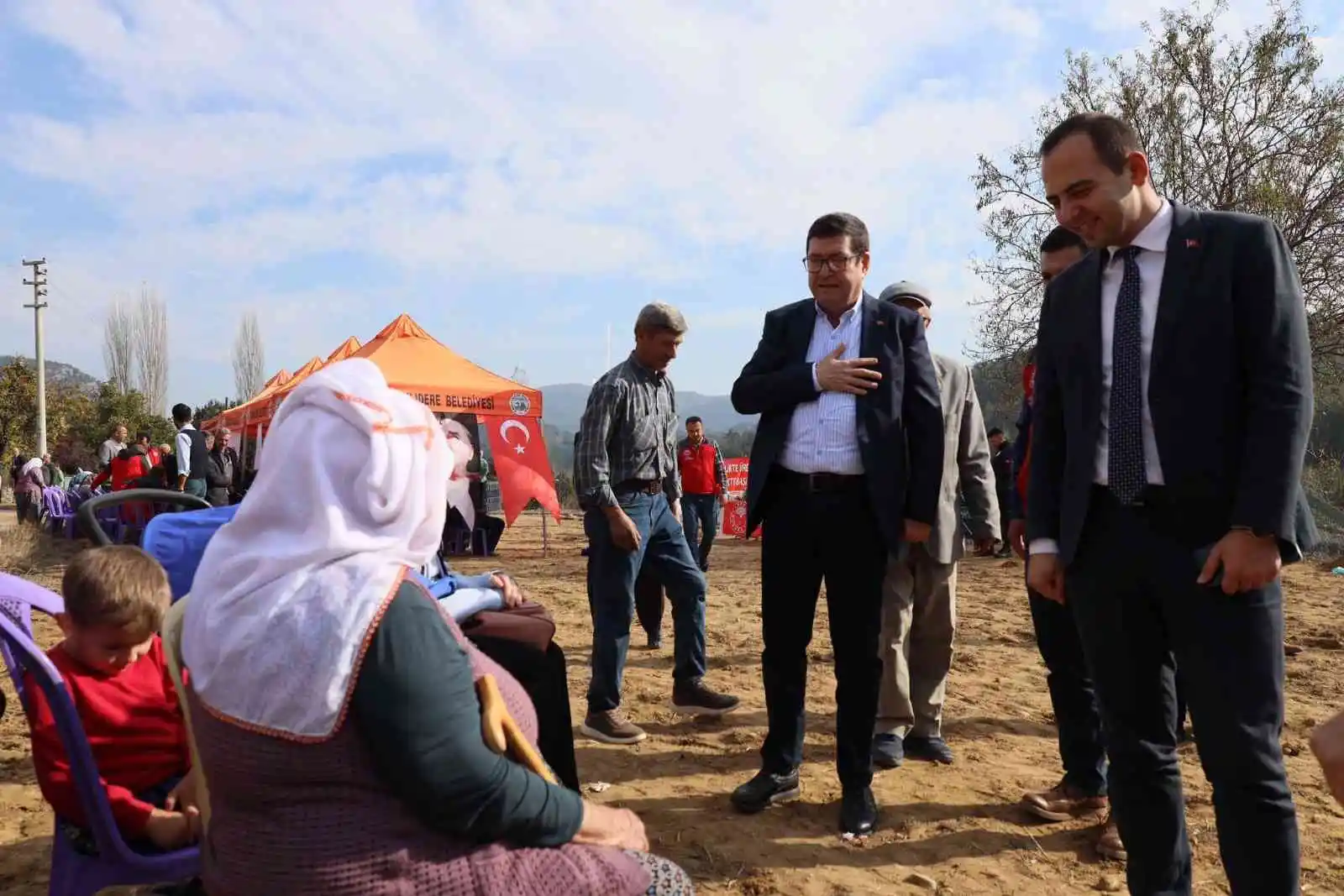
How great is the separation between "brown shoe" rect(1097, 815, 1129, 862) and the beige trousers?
0.98 metres

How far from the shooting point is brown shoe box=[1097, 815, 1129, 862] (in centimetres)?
297

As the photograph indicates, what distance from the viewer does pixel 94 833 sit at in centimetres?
202

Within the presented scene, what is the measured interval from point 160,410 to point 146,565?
58.1m

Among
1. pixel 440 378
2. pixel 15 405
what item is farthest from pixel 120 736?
pixel 15 405

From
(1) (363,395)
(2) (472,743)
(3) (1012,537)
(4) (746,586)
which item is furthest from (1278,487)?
(4) (746,586)

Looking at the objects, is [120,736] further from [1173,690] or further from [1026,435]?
[1026,435]

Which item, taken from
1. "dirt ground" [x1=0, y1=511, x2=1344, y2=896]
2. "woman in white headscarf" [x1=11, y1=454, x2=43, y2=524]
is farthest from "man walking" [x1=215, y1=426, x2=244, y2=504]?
"dirt ground" [x1=0, y1=511, x2=1344, y2=896]

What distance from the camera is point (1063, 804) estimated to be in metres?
3.28

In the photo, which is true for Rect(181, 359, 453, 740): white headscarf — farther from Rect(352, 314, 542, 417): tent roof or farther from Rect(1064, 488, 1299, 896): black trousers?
Rect(352, 314, 542, 417): tent roof

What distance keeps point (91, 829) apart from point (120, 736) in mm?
214

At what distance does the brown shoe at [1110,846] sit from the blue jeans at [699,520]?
6.77 m

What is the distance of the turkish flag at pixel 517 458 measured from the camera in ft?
38.1

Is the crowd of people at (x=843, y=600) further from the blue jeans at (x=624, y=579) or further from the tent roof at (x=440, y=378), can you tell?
the tent roof at (x=440, y=378)

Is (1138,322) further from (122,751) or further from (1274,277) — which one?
(122,751)
